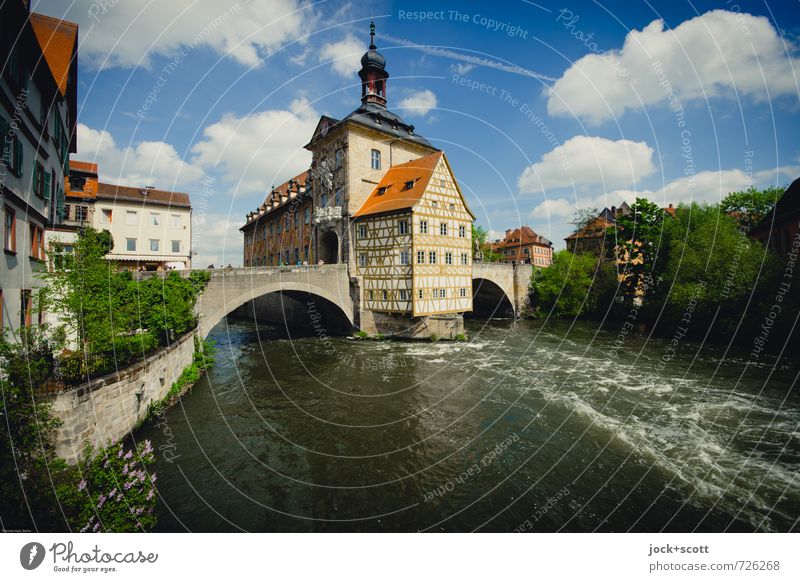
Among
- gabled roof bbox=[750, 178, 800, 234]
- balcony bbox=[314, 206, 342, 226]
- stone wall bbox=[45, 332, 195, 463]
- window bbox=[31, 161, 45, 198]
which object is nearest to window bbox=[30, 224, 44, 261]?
window bbox=[31, 161, 45, 198]

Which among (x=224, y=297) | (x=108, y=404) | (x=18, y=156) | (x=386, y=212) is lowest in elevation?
(x=108, y=404)

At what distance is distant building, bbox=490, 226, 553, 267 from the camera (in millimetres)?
73625

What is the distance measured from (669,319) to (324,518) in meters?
30.4

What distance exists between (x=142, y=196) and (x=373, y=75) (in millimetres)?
23095

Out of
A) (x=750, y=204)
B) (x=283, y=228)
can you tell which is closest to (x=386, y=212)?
(x=283, y=228)

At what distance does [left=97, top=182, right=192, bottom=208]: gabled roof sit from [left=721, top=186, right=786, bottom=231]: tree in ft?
181

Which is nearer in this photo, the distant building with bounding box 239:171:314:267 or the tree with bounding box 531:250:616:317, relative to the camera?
the distant building with bounding box 239:171:314:267

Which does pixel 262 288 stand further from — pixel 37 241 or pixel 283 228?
pixel 283 228

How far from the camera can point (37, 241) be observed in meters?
11.9

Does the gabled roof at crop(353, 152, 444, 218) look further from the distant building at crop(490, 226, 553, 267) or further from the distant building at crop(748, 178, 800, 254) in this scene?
the distant building at crop(490, 226, 553, 267)

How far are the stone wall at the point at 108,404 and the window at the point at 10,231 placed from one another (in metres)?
4.44

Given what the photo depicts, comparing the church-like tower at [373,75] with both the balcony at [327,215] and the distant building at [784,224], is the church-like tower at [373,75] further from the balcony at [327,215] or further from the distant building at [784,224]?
the distant building at [784,224]

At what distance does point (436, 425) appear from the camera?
11656 millimetres

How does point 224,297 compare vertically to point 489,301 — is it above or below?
above
